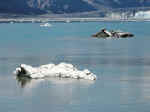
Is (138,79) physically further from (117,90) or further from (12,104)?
(12,104)

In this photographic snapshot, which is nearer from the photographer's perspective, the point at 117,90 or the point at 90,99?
the point at 90,99

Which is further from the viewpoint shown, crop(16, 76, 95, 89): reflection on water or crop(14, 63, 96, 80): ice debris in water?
crop(14, 63, 96, 80): ice debris in water

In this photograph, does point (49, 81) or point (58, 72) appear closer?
point (49, 81)

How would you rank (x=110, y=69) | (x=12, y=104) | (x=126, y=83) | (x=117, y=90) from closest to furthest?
(x=12, y=104), (x=117, y=90), (x=126, y=83), (x=110, y=69)

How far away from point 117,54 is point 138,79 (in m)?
18.2

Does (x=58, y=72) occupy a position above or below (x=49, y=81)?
above

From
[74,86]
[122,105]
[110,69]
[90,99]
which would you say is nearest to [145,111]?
[122,105]

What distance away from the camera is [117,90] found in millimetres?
32125

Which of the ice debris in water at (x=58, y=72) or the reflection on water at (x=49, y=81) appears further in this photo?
the ice debris in water at (x=58, y=72)

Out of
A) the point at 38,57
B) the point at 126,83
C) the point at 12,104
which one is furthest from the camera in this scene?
the point at 38,57

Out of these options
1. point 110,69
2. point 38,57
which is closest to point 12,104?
point 110,69

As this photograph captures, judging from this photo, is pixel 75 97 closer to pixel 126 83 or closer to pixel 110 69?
pixel 126 83

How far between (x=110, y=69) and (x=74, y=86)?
8102mm

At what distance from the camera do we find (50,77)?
36156 mm
